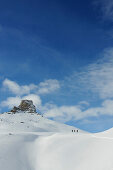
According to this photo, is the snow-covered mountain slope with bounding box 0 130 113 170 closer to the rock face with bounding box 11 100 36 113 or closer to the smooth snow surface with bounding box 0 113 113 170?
the smooth snow surface with bounding box 0 113 113 170

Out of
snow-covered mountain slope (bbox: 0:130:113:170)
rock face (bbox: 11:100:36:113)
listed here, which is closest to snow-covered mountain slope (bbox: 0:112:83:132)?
snow-covered mountain slope (bbox: 0:130:113:170)

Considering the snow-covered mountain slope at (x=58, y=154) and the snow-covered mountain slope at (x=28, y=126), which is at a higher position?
the snow-covered mountain slope at (x=28, y=126)

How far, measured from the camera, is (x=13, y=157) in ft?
41.4

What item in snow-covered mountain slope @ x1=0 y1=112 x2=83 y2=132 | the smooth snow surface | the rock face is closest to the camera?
the smooth snow surface

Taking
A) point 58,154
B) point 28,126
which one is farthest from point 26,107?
point 58,154

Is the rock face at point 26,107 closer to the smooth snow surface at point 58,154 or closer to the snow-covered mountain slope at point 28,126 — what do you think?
the snow-covered mountain slope at point 28,126

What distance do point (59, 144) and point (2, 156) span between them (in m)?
4.60

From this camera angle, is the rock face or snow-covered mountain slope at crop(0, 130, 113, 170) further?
the rock face

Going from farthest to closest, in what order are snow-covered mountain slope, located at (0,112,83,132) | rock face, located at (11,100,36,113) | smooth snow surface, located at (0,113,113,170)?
rock face, located at (11,100,36,113), snow-covered mountain slope, located at (0,112,83,132), smooth snow surface, located at (0,113,113,170)

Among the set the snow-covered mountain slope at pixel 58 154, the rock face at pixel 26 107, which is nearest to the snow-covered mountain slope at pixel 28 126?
the snow-covered mountain slope at pixel 58 154

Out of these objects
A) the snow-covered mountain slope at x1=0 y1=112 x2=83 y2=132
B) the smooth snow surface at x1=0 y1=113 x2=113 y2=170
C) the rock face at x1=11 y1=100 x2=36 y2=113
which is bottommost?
the smooth snow surface at x1=0 y1=113 x2=113 y2=170

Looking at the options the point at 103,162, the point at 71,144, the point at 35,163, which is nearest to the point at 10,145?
the point at 35,163

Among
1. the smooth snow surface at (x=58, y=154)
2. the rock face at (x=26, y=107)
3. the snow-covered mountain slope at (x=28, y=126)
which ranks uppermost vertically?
the rock face at (x=26, y=107)

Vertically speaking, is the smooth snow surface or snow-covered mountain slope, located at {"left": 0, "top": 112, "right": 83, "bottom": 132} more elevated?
snow-covered mountain slope, located at {"left": 0, "top": 112, "right": 83, "bottom": 132}
